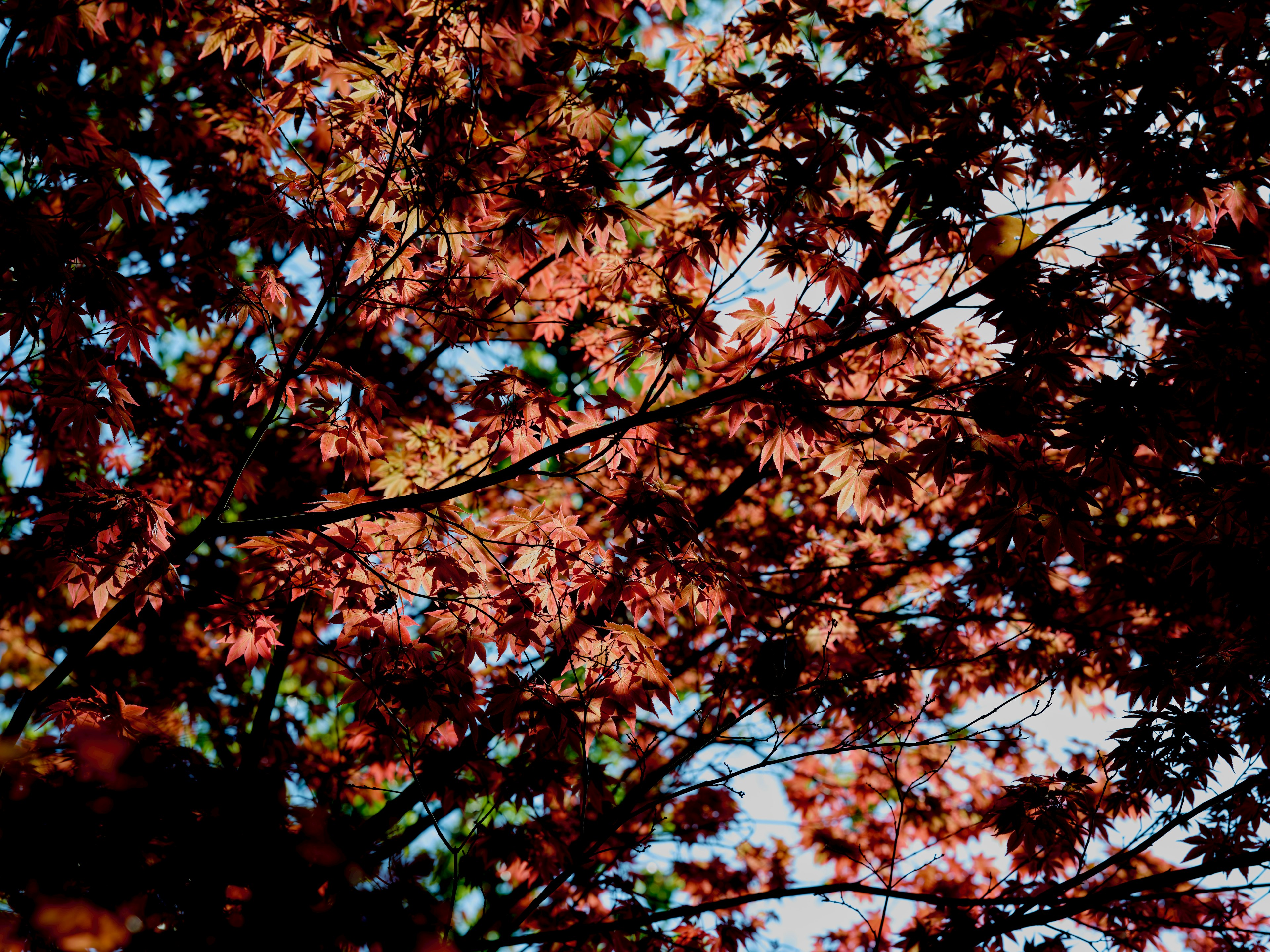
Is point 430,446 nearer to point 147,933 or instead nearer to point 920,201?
point 147,933

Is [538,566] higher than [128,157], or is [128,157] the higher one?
[128,157]

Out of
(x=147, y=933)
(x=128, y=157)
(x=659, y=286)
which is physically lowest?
(x=147, y=933)

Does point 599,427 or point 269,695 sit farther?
point 269,695

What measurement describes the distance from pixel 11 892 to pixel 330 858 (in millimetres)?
1027

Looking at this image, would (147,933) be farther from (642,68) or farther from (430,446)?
(642,68)

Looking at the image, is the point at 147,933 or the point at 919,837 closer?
the point at 147,933

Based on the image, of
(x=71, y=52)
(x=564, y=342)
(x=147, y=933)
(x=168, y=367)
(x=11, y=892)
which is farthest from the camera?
(x=168, y=367)

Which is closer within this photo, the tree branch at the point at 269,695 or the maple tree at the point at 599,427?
the maple tree at the point at 599,427

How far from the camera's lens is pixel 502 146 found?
3.23 metres

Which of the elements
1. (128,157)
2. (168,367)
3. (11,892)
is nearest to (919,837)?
(11,892)

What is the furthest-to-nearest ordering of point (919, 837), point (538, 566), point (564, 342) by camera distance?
point (564, 342) < point (919, 837) < point (538, 566)

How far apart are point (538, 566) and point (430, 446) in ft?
6.53

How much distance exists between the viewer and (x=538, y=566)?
311 cm

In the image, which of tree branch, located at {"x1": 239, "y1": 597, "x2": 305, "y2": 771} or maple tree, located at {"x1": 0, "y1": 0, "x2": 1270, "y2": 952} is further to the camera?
tree branch, located at {"x1": 239, "y1": 597, "x2": 305, "y2": 771}
